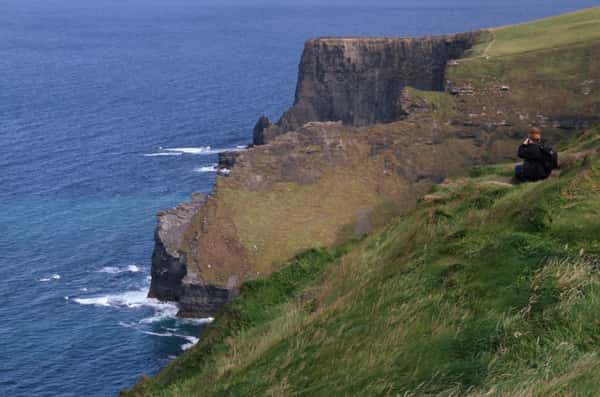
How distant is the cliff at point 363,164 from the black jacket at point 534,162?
50.6 m

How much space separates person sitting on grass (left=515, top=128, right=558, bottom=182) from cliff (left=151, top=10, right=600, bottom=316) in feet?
166

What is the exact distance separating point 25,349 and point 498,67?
5492 cm

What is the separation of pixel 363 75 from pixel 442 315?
371 ft

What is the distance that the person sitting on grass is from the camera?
25.9 meters

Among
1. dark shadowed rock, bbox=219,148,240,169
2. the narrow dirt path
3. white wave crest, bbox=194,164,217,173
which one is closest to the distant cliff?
the narrow dirt path

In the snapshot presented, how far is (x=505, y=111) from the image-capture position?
94.7 metres

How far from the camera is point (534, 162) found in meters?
26.1

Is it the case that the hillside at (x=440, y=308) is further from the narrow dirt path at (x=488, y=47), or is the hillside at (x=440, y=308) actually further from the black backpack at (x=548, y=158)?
the narrow dirt path at (x=488, y=47)

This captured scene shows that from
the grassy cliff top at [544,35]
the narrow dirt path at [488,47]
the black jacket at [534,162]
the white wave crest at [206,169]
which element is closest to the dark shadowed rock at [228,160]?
the white wave crest at [206,169]

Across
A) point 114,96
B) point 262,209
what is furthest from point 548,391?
point 114,96

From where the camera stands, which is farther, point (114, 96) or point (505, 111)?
point (114, 96)

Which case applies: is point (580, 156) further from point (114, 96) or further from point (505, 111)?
point (114, 96)

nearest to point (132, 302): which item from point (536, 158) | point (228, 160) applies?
point (228, 160)

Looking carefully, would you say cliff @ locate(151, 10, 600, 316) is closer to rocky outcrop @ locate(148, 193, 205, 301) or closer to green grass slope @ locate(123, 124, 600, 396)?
rocky outcrop @ locate(148, 193, 205, 301)
